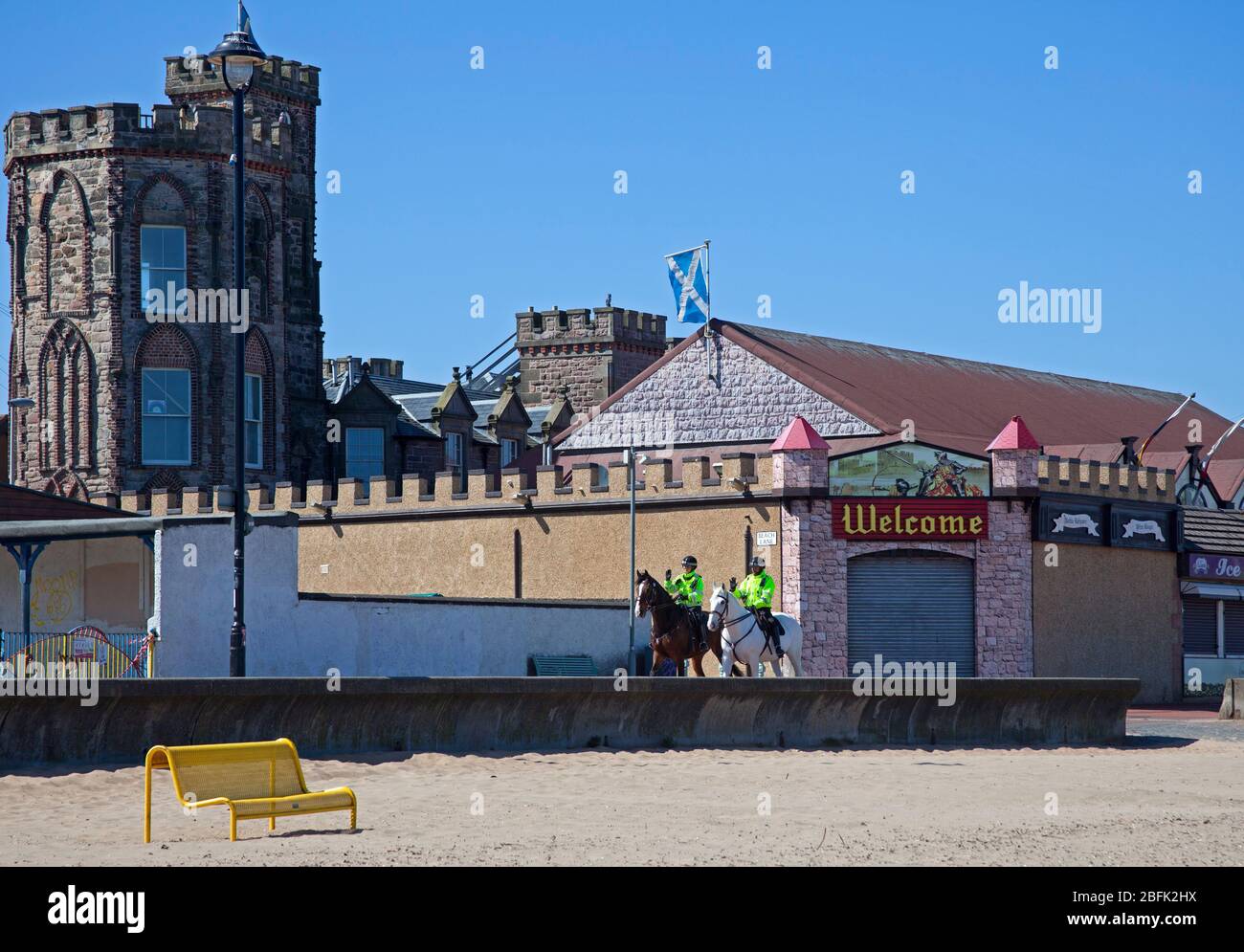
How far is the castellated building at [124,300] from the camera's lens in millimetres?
47875

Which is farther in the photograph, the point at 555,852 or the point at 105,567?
the point at 105,567

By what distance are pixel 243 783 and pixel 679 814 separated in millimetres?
4263

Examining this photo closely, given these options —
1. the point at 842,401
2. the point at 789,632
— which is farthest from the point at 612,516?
the point at 789,632

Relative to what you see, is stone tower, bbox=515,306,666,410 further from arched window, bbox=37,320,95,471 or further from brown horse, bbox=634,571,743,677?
brown horse, bbox=634,571,743,677

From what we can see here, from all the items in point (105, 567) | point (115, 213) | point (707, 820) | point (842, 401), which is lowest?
point (707, 820)

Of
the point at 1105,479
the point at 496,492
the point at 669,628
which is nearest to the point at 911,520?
the point at 1105,479

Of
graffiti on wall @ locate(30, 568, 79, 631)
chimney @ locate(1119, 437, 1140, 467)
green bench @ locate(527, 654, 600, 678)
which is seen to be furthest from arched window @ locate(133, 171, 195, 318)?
chimney @ locate(1119, 437, 1140, 467)

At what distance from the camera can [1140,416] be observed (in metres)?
59.8

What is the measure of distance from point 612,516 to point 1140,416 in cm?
2419

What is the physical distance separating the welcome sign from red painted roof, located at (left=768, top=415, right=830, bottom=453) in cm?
129

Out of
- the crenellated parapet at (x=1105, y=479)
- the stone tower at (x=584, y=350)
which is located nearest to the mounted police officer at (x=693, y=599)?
the crenellated parapet at (x=1105, y=479)

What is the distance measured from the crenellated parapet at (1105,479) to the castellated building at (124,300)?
20.5 meters
